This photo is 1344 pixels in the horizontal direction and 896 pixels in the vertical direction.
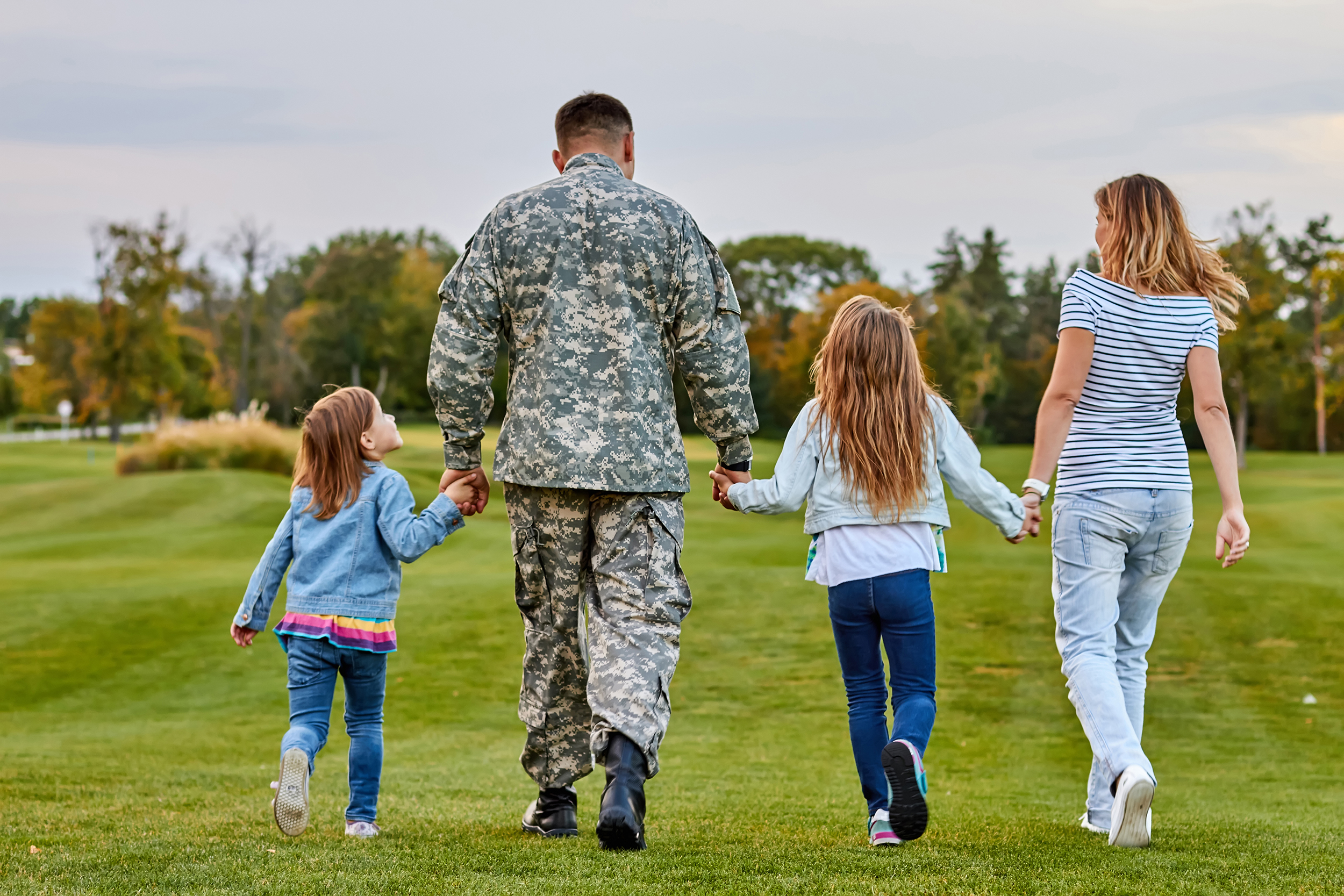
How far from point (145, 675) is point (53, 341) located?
1805 inches

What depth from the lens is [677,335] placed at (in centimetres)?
398

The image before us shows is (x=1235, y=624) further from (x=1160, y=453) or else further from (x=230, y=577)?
(x=230, y=577)

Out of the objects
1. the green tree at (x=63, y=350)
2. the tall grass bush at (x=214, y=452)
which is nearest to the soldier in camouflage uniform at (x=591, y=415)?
the tall grass bush at (x=214, y=452)

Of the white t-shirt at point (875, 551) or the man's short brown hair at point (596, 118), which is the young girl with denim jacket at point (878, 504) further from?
the man's short brown hair at point (596, 118)

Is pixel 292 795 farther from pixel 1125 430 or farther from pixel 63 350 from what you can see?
pixel 63 350

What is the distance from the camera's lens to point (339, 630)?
4.05m

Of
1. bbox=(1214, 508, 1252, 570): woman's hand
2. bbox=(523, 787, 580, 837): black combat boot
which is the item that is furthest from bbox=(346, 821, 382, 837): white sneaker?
bbox=(1214, 508, 1252, 570): woman's hand

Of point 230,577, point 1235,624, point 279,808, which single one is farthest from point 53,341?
point 279,808

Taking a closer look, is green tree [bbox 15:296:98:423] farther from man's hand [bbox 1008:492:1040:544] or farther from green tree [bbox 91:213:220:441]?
man's hand [bbox 1008:492:1040:544]

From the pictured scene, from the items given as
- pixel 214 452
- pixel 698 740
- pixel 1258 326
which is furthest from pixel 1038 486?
pixel 1258 326

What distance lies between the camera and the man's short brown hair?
4.14m

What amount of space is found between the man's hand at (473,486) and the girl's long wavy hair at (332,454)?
316 millimetres

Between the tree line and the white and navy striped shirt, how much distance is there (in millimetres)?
30536

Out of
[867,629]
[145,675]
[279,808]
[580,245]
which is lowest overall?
[145,675]
